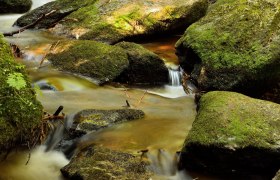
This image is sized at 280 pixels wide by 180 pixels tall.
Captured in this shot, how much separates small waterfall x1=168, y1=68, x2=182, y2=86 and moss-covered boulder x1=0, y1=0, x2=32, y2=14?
6317 millimetres

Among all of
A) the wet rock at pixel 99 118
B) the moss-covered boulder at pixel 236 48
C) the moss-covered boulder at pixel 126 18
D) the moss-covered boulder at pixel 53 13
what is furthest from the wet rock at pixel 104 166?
the moss-covered boulder at pixel 53 13

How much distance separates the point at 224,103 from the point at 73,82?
2.84m

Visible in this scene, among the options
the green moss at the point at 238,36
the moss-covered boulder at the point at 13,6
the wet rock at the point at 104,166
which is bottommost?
the moss-covered boulder at the point at 13,6

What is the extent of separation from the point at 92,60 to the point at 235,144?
11.9 ft

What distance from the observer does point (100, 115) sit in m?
5.60

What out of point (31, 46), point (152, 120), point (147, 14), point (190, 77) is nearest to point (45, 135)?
point (152, 120)

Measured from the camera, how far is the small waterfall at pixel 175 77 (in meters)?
7.96

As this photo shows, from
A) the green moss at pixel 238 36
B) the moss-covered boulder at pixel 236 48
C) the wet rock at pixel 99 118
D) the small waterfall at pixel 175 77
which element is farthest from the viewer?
the small waterfall at pixel 175 77

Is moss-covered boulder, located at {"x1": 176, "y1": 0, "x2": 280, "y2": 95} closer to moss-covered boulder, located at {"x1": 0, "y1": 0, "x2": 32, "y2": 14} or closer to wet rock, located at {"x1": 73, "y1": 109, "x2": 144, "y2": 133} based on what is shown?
wet rock, located at {"x1": 73, "y1": 109, "x2": 144, "y2": 133}

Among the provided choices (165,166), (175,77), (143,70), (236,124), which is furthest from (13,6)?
(236,124)

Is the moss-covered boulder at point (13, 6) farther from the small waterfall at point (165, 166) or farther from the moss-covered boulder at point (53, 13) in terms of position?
the small waterfall at point (165, 166)

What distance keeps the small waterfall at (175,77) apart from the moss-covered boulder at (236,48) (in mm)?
218

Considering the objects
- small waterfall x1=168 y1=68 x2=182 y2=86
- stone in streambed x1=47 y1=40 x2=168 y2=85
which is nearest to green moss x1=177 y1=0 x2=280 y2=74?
small waterfall x1=168 y1=68 x2=182 y2=86

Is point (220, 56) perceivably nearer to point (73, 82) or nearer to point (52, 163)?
point (73, 82)
